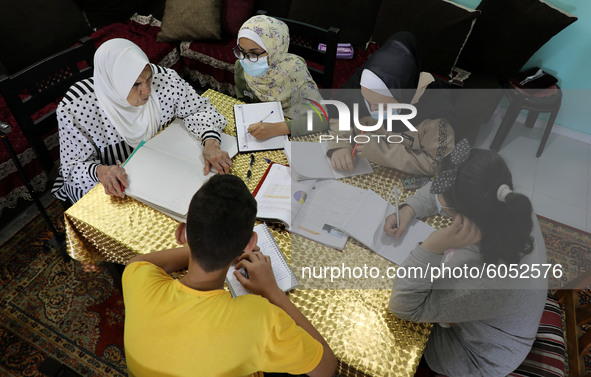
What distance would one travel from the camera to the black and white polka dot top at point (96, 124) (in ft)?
4.74

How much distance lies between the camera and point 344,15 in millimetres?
2746

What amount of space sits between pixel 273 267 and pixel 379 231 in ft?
1.26

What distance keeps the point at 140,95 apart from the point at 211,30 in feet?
5.18

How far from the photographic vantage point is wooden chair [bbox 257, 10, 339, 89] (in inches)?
75.8

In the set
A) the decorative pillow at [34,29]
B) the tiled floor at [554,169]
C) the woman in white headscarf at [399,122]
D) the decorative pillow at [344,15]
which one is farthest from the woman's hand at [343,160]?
the decorative pillow at [34,29]

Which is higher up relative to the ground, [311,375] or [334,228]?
[334,228]

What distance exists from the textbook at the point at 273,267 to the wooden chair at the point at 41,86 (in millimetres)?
1214

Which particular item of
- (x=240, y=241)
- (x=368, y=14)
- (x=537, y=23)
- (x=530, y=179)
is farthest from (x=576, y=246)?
(x=240, y=241)

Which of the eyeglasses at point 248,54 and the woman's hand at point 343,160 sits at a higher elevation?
the eyeglasses at point 248,54

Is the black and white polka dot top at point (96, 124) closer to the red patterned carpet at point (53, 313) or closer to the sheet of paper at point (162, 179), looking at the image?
the sheet of paper at point (162, 179)

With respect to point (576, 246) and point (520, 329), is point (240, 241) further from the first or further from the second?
point (576, 246)

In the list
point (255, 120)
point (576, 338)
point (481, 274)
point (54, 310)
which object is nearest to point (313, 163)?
point (255, 120)

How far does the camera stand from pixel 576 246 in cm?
225

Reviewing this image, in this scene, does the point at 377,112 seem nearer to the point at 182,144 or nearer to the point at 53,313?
the point at 182,144
